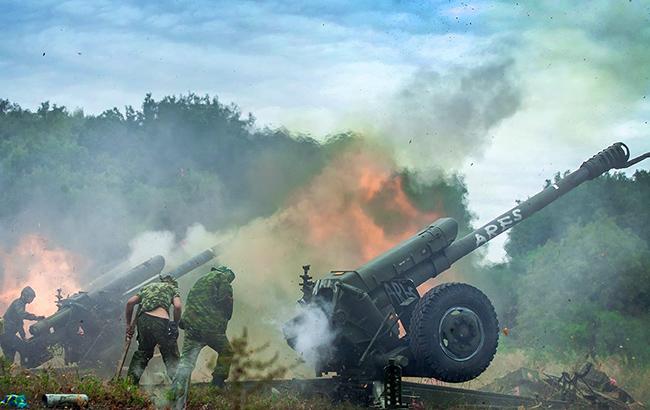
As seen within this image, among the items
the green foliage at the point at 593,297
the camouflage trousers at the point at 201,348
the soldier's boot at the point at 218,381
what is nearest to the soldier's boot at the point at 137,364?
the camouflage trousers at the point at 201,348

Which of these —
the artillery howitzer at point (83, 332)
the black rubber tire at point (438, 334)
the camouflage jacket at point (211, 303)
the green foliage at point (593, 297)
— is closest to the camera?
the camouflage jacket at point (211, 303)

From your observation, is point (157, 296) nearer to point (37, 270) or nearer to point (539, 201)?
point (539, 201)

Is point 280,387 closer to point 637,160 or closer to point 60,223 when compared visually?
point 637,160

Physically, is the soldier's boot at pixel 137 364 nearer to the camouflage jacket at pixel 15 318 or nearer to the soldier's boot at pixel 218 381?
the soldier's boot at pixel 218 381

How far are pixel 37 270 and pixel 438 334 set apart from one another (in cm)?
1622

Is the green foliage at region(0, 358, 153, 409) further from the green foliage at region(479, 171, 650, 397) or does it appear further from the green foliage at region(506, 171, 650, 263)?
the green foliage at region(506, 171, 650, 263)

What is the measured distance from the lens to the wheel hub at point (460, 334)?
1368 centimetres

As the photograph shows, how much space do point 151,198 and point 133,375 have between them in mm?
18151

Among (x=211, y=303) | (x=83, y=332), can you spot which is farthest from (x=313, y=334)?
(x=83, y=332)

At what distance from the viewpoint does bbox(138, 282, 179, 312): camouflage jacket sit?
11.7 meters

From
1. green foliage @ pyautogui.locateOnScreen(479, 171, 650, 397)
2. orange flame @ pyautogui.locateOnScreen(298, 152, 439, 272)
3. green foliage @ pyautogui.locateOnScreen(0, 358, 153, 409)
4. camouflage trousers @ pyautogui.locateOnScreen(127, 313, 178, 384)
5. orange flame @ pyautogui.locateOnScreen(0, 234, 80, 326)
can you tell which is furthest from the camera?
orange flame @ pyautogui.locateOnScreen(0, 234, 80, 326)

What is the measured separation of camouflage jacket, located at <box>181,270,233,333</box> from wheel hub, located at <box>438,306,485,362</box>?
341cm

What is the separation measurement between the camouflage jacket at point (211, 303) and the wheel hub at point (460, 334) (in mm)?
3413

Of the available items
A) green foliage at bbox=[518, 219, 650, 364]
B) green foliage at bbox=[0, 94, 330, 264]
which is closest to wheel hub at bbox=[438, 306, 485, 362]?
green foliage at bbox=[518, 219, 650, 364]
